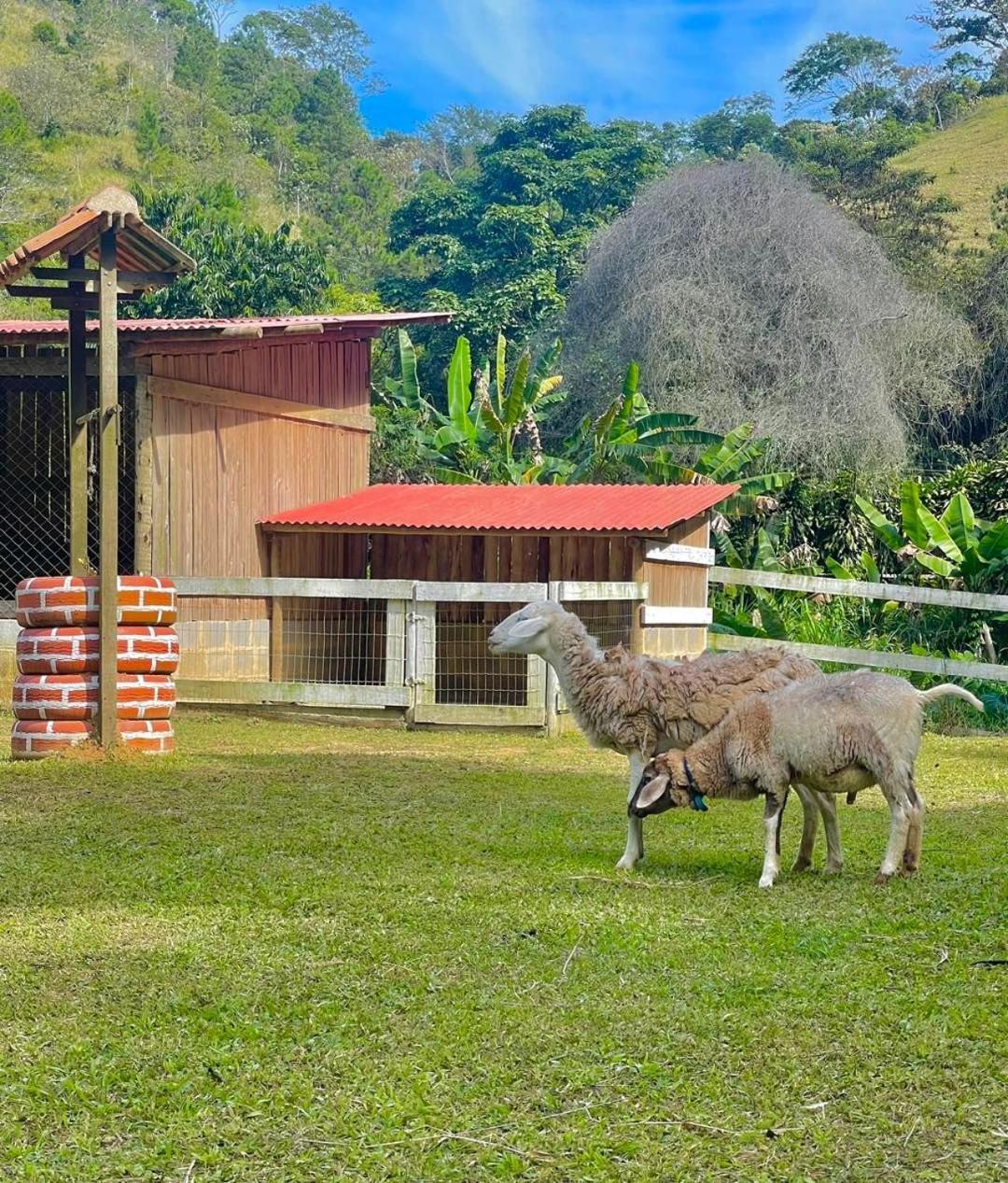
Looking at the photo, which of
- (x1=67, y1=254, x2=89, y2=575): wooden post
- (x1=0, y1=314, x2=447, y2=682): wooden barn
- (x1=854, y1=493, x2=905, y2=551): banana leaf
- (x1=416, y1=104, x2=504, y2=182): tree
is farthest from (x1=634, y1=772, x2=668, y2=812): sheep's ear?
(x1=416, y1=104, x2=504, y2=182): tree

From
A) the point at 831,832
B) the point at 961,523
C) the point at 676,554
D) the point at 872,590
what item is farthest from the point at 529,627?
the point at 961,523

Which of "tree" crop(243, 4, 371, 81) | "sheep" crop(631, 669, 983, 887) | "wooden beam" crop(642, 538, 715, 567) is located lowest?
"sheep" crop(631, 669, 983, 887)

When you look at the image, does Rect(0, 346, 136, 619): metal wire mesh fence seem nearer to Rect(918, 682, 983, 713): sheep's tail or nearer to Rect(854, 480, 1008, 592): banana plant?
Rect(854, 480, 1008, 592): banana plant

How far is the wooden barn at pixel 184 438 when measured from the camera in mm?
16188

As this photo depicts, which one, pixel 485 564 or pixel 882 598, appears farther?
pixel 485 564

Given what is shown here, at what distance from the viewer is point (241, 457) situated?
695 inches

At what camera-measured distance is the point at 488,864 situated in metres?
8.28

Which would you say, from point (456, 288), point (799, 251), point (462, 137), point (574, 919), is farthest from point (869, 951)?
point (462, 137)

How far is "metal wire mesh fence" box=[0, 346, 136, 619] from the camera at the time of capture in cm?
1727

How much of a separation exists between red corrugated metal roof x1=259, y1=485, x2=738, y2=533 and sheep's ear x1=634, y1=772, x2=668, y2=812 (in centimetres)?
802

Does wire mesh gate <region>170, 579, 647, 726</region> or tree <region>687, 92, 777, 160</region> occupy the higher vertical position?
tree <region>687, 92, 777, 160</region>

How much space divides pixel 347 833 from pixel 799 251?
26.2 m

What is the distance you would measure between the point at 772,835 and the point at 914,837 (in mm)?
750

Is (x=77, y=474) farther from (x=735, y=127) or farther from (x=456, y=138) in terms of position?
(x=456, y=138)
